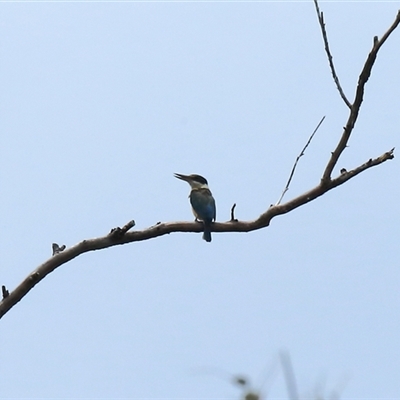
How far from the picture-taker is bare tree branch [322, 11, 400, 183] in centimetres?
379

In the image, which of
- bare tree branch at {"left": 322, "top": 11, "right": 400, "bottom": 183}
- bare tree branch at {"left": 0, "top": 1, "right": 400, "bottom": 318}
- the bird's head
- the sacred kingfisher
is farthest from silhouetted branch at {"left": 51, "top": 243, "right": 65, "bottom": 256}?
the bird's head

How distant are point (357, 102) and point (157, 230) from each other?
1503mm

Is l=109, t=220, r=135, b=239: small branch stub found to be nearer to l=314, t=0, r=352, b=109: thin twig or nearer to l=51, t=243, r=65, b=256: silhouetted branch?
l=51, t=243, r=65, b=256: silhouetted branch

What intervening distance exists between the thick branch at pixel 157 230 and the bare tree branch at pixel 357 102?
0.12 metres

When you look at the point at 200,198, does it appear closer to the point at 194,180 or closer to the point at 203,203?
the point at 203,203

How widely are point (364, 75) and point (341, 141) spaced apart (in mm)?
484

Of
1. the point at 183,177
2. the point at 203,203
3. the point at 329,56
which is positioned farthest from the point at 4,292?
the point at 183,177

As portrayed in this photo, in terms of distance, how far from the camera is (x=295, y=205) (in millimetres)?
Answer: 4383

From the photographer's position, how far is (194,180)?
8852 mm

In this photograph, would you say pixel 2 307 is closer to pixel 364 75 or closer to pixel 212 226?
pixel 212 226

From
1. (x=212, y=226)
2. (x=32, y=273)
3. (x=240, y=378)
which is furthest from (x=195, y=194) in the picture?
(x=240, y=378)

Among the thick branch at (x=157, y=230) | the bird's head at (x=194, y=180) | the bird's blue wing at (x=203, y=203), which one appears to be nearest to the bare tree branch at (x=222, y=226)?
the thick branch at (x=157, y=230)

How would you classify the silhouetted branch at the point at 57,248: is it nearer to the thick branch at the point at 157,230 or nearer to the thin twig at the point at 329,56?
the thick branch at the point at 157,230

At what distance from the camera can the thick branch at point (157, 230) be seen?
388 cm
